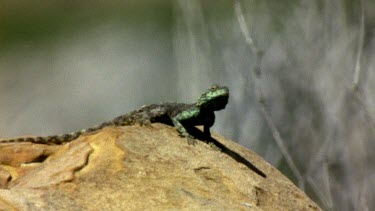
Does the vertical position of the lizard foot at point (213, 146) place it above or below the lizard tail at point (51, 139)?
below

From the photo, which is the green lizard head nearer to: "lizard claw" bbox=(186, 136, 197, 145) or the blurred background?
"lizard claw" bbox=(186, 136, 197, 145)

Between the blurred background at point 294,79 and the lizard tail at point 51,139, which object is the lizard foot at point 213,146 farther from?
the blurred background at point 294,79

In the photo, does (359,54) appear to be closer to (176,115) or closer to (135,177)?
(176,115)

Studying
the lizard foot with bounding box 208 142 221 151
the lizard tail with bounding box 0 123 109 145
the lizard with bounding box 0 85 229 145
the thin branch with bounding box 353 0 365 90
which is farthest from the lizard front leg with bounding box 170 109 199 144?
the thin branch with bounding box 353 0 365 90

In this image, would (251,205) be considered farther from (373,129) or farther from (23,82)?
(23,82)

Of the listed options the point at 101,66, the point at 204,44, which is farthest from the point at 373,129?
the point at 101,66

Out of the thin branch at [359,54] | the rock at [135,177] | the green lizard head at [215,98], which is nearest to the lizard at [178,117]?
the green lizard head at [215,98]
